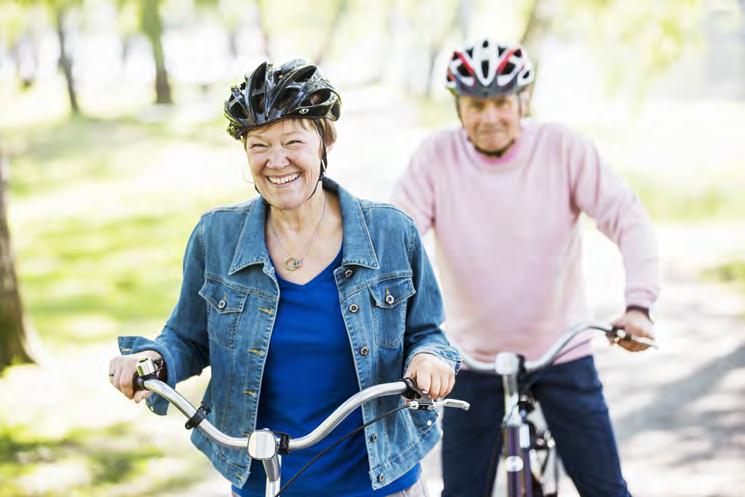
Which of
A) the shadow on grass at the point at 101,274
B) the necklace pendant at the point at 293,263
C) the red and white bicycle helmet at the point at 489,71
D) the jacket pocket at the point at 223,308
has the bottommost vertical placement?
the shadow on grass at the point at 101,274

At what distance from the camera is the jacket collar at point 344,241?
2.89 m

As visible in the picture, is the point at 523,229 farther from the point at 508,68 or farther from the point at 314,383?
the point at 314,383

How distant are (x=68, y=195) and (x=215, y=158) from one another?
537cm

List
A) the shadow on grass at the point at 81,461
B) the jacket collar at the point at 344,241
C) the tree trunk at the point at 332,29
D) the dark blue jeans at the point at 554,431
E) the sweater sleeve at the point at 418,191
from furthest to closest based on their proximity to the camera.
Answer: the tree trunk at the point at 332,29
the shadow on grass at the point at 81,461
the sweater sleeve at the point at 418,191
the dark blue jeans at the point at 554,431
the jacket collar at the point at 344,241

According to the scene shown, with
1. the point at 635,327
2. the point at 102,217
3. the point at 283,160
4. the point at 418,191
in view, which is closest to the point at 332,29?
the point at 102,217

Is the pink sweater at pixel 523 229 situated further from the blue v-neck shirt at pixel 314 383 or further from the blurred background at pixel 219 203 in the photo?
the blue v-neck shirt at pixel 314 383

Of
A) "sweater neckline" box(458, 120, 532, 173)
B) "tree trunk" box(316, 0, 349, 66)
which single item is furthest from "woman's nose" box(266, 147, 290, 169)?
"tree trunk" box(316, 0, 349, 66)

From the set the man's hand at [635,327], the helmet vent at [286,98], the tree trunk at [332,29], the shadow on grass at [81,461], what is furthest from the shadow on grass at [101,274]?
the tree trunk at [332,29]

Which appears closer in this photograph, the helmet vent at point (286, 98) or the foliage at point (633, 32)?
the helmet vent at point (286, 98)

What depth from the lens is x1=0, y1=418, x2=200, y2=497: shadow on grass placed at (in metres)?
6.21

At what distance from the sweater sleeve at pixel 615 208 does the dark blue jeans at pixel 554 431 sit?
16.6 inches

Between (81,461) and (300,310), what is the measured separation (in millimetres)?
4317

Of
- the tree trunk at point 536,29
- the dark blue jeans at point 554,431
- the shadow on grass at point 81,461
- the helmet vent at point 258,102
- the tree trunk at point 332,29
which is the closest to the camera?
the helmet vent at point 258,102

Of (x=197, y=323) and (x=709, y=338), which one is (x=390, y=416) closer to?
(x=197, y=323)
